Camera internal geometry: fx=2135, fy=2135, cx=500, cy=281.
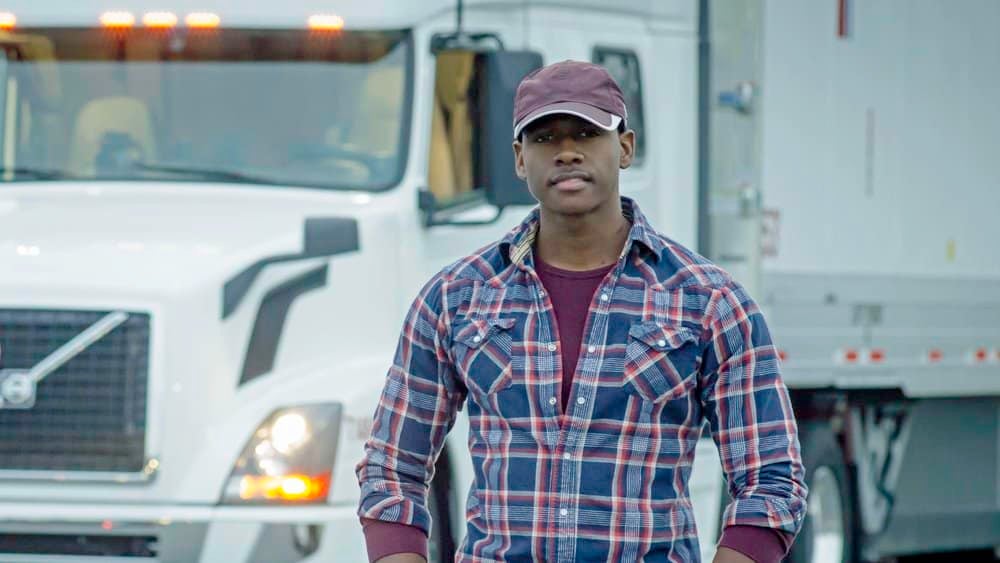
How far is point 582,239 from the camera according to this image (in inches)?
143

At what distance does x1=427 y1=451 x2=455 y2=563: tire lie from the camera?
695 centimetres

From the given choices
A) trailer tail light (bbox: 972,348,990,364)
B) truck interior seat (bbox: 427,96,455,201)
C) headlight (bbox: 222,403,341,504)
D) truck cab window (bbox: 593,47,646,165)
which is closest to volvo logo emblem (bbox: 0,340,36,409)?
headlight (bbox: 222,403,341,504)

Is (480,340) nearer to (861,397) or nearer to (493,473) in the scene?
(493,473)

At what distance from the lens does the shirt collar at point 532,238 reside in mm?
3602

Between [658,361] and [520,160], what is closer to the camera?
[658,361]

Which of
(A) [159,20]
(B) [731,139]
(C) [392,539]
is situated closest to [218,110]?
(A) [159,20]

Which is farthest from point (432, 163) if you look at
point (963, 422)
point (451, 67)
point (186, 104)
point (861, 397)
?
point (963, 422)

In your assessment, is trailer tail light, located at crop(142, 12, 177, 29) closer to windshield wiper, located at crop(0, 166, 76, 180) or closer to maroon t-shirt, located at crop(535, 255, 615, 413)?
windshield wiper, located at crop(0, 166, 76, 180)

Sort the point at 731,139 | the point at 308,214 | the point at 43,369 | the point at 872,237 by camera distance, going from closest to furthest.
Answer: the point at 43,369 → the point at 308,214 → the point at 731,139 → the point at 872,237

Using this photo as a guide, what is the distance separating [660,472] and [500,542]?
288 mm

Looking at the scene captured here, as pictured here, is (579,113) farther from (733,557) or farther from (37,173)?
(37,173)

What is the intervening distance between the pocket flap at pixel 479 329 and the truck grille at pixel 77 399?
2933mm

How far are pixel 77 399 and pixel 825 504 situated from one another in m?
4.56

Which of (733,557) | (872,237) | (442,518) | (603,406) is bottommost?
(442,518)
